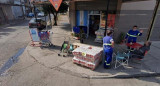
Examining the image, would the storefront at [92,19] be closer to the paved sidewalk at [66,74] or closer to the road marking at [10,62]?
the paved sidewalk at [66,74]

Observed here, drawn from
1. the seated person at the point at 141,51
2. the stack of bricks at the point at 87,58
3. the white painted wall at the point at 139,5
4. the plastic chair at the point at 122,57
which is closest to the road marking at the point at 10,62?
the stack of bricks at the point at 87,58

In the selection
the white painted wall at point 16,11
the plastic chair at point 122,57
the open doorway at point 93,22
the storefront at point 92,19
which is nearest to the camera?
the plastic chair at point 122,57

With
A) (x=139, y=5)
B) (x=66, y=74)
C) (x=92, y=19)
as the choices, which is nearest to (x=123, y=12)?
(x=139, y=5)

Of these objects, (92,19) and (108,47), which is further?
(92,19)

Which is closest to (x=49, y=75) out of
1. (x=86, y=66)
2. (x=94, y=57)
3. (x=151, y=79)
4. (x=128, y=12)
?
(x=86, y=66)

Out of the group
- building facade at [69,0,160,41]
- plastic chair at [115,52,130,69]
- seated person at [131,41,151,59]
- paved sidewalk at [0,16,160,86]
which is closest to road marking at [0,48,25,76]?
paved sidewalk at [0,16,160,86]

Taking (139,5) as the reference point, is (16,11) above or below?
above

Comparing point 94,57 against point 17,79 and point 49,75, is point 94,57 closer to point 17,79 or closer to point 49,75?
point 49,75

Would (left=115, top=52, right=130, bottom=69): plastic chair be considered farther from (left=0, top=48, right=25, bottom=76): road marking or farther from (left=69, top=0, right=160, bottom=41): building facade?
(left=0, top=48, right=25, bottom=76): road marking

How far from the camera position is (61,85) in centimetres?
365

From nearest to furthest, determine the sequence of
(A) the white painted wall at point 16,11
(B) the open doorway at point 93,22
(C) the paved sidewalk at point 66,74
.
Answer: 1. (C) the paved sidewalk at point 66,74
2. (B) the open doorway at point 93,22
3. (A) the white painted wall at point 16,11

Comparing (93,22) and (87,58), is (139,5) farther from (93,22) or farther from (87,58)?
(87,58)

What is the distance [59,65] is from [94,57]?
184cm

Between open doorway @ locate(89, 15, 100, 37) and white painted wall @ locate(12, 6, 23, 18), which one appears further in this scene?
white painted wall @ locate(12, 6, 23, 18)
